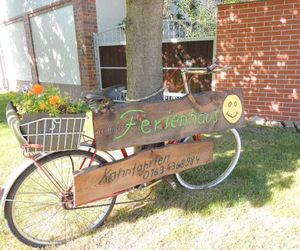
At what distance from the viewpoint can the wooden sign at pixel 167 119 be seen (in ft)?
6.97

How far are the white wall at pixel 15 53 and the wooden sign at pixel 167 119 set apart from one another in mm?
8595

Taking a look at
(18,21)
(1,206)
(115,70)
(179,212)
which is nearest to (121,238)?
(179,212)

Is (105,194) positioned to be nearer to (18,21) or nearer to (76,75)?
(76,75)

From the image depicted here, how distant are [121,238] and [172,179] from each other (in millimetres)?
709

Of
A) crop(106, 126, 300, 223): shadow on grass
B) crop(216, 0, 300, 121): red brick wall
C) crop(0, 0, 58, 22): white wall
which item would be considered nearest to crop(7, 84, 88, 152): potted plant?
crop(106, 126, 300, 223): shadow on grass

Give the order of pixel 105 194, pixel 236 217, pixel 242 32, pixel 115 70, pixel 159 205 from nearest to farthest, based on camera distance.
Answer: pixel 105 194 → pixel 236 217 → pixel 159 205 → pixel 242 32 → pixel 115 70

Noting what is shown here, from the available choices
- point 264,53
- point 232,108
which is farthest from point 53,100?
point 264,53

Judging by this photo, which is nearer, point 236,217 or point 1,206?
point 1,206

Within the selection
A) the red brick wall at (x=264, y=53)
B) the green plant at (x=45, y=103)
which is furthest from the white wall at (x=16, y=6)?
the green plant at (x=45, y=103)

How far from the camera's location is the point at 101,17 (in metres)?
7.49

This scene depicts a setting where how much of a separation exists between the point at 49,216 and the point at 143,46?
63.6 inches

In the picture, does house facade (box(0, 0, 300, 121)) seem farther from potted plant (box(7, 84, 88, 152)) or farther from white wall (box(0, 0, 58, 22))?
potted plant (box(7, 84, 88, 152))

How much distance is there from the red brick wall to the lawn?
1629 mm

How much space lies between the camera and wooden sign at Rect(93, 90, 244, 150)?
2123 millimetres
